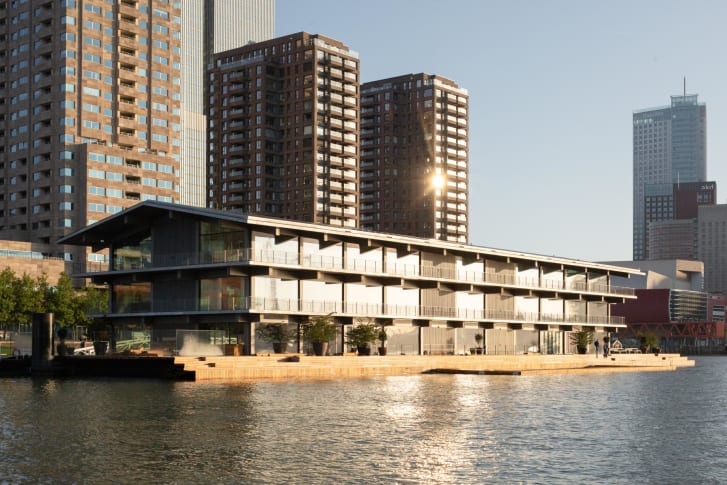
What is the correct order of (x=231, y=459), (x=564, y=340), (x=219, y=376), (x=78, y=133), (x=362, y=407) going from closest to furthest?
(x=231, y=459), (x=362, y=407), (x=219, y=376), (x=564, y=340), (x=78, y=133)

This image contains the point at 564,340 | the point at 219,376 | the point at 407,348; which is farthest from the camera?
the point at 564,340

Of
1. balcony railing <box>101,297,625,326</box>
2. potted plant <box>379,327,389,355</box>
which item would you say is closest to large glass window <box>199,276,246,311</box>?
balcony railing <box>101,297,625,326</box>

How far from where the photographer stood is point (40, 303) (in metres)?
105

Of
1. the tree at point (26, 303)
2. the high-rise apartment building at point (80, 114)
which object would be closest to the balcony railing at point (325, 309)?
the tree at point (26, 303)

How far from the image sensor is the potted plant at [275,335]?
241ft

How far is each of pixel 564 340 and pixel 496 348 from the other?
13490 mm

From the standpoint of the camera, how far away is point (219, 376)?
59.8 metres

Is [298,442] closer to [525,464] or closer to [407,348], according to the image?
[525,464]

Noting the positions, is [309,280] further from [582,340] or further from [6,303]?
[6,303]

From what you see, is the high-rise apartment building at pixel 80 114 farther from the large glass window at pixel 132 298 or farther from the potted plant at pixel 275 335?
the potted plant at pixel 275 335

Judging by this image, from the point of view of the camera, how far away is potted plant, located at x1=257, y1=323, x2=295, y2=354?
7338 cm

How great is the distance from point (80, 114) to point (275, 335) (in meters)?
94.1

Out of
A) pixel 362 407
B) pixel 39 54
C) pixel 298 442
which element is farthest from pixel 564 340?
pixel 39 54

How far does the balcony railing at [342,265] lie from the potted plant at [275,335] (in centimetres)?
482
